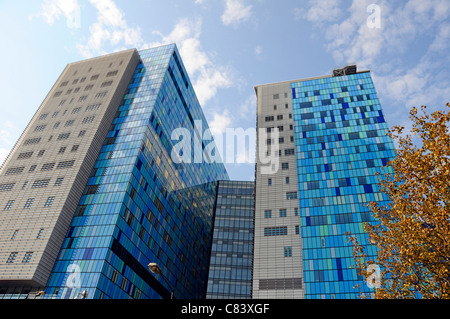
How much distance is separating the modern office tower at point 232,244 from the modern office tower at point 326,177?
98.0ft

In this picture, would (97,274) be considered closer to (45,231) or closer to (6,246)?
(45,231)

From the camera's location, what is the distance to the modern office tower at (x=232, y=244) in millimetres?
103938

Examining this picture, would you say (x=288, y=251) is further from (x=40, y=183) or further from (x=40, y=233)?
(x=40, y=183)

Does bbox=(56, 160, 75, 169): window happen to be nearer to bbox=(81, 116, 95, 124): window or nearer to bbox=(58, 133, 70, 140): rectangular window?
bbox=(58, 133, 70, 140): rectangular window

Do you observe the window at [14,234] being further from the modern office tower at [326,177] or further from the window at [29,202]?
the modern office tower at [326,177]

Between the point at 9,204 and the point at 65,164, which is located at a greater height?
the point at 65,164

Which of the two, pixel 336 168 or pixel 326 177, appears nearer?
pixel 326 177

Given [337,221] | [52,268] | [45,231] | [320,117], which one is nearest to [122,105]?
[45,231]

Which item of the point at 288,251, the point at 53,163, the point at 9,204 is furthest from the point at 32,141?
the point at 288,251

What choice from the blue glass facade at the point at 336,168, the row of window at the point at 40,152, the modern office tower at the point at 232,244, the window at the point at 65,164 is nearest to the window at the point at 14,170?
the row of window at the point at 40,152

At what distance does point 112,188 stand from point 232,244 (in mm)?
52100

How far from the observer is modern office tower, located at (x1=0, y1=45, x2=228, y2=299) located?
65125mm

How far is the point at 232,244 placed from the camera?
375ft

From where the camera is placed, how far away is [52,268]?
212 ft
